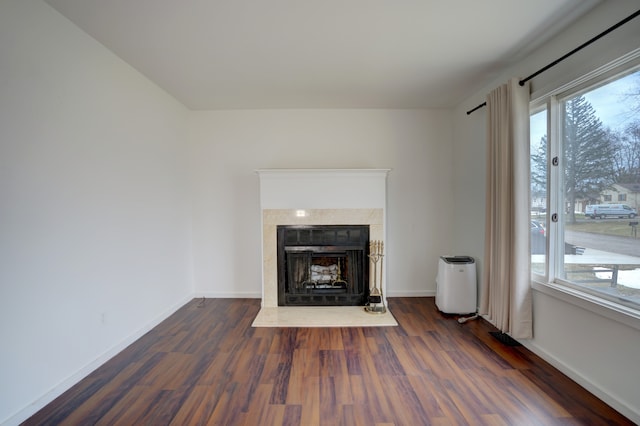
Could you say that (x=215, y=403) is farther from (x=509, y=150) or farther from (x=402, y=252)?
(x=509, y=150)

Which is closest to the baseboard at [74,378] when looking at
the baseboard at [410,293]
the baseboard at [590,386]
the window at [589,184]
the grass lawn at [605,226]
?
→ the baseboard at [410,293]

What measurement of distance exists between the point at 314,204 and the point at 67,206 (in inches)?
91.4

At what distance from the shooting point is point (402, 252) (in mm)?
3793

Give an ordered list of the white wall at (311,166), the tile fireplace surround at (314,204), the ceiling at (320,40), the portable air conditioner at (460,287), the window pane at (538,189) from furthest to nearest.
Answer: the white wall at (311,166), the tile fireplace surround at (314,204), the portable air conditioner at (460,287), the window pane at (538,189), the ceiling at (320,40)

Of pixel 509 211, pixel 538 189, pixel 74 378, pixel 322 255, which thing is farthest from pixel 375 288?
pixel 74 378

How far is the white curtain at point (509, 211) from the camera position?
231 centimetres

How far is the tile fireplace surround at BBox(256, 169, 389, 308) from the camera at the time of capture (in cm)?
341

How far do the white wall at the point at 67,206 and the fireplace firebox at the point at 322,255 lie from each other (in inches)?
57.1

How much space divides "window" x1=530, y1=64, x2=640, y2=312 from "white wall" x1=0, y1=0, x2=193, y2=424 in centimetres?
376

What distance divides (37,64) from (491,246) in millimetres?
3926

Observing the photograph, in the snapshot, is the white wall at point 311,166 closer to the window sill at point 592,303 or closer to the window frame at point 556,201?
the window frame at point 556,201

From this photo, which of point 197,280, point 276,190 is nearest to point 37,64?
point 276,190

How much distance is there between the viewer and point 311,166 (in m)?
3.71

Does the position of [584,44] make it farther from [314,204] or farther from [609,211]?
[314,204]
